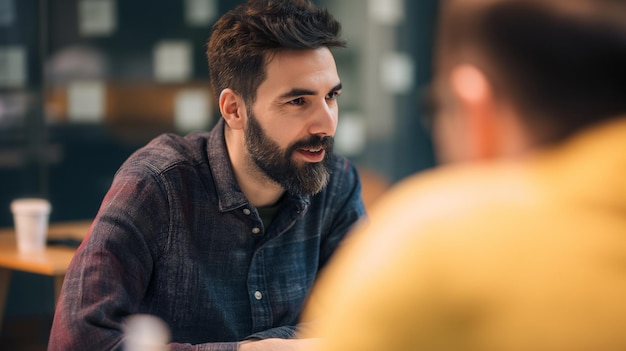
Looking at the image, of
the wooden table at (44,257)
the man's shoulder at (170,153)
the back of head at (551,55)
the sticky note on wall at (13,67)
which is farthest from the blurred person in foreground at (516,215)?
the sticky note on wall at (13,67)

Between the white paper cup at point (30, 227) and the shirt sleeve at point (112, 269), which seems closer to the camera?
the shirt sleeve at point (112, 269)

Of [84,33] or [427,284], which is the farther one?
[84,33]

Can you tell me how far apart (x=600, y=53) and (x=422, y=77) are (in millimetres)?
5397

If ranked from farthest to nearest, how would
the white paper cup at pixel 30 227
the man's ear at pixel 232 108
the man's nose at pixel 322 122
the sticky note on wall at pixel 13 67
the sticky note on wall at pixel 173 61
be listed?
the sticky note on wall at pixel 173 61, the sticky note on wall at pixel 13 67, the white paper cup at pixel 30 227, the man's ear at pixel 232 108, the man's nose at pixel 322 122

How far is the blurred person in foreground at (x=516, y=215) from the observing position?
89 cm

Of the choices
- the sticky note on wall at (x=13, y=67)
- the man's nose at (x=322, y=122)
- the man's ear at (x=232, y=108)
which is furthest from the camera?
the sticky note on wall at (x=13, y=67)

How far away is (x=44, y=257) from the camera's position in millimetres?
3340

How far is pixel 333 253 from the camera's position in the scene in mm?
2404

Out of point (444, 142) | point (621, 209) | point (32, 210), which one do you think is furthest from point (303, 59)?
point (32, 210)

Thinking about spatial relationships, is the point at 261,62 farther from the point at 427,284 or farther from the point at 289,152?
the point at 427,284

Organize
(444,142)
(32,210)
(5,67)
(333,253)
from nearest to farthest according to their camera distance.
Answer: (444,142)
(333,253)
(32,210)
(5,67)

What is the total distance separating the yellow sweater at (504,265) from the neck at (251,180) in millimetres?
1312

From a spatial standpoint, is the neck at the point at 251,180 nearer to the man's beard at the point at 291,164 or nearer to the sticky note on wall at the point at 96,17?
the man's beard at the point at 291,164

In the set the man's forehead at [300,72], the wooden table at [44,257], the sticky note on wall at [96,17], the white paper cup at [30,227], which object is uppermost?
the sticky note on wall at [96,17]
